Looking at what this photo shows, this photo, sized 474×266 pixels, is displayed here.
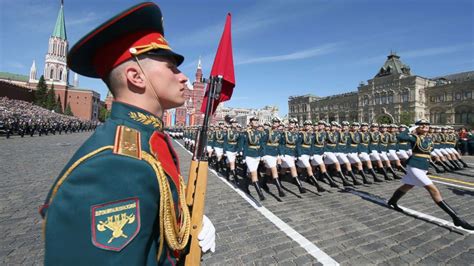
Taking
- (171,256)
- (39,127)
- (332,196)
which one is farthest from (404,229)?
(39,127)

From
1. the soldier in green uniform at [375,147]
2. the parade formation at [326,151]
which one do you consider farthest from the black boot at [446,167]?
the soldier in green uniform at [375,147]

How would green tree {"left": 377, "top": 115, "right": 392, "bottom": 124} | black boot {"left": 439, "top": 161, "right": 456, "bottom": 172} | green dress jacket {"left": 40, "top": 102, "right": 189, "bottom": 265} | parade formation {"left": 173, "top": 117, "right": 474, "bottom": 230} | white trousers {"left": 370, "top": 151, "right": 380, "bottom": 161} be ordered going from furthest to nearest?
A: green tree {"left": 377, "top": 115, "right": 392, "bottom": 124} → black boot {"left": 439, "top": 161, "right": 456, "bottom": 172} → white trousers {"left": 370, "top": 151, "right": 380, "bottom": 161} → parade formation {"left": 173, "top": 117, "right": 474, "bottom": 230} → green dress jacket {"left": 40, "top": 102, "right": 189, "bottom": 265}

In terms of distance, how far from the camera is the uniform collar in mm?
1200

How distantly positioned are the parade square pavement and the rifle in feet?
5.96

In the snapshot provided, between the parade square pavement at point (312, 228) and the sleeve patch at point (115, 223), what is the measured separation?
2.45 m

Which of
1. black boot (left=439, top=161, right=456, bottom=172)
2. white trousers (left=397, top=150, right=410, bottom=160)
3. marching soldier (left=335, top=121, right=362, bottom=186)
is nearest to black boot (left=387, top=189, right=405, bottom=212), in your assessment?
marching soldier (left=335, top=121, right=362, bottom=186)

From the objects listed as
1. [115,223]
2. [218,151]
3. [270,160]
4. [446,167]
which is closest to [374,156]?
[270,160]

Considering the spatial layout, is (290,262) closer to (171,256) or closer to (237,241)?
(237,241)

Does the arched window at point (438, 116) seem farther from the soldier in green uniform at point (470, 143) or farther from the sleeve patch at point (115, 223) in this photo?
the sleeve patch at point (115, 223)

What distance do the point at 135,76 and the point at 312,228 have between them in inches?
154

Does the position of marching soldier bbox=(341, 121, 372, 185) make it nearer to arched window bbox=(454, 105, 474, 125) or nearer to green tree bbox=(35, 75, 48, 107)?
arched window bbox=(454, 105, 474, 125)

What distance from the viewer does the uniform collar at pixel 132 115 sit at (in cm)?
120

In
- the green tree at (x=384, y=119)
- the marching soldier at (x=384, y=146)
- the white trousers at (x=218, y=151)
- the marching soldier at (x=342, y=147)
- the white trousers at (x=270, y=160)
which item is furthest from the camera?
the green tree at (x=384, y=119)

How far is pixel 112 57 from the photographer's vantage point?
1221 mm
